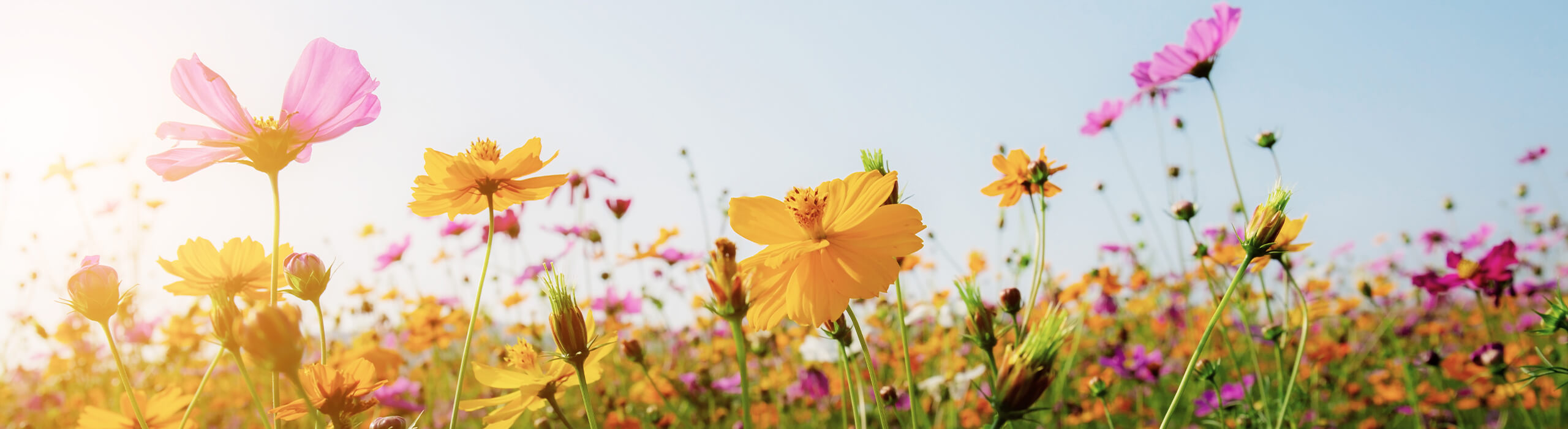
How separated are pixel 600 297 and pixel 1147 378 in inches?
69.4

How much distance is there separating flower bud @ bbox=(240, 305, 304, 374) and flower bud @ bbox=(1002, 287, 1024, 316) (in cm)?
74

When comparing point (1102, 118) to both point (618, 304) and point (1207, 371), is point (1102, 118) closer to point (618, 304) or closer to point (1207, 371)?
point (1207, 371)

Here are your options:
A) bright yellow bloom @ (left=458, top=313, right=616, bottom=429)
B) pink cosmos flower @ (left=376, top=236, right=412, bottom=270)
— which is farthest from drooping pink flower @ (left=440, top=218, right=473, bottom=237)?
bright yellow bloom @ (left=458, top=313, right=616, bottom=429)

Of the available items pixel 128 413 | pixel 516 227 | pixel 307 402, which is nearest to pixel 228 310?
pixel 307 402

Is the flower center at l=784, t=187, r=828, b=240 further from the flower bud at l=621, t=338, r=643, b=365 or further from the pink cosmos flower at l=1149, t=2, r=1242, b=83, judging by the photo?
the pink cosmos flower at l=1149, t=2, r=1242, b=83

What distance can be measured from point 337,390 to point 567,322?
185mm

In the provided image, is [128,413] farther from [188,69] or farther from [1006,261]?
[1006,261]

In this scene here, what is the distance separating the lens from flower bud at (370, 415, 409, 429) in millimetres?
614

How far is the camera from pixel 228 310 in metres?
0.47

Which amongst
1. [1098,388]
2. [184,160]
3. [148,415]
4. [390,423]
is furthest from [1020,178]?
[148,415]

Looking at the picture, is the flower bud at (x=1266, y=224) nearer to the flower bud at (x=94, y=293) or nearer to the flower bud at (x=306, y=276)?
the flower bud at (x=306, y=276)

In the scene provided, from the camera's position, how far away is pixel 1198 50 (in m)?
1.33

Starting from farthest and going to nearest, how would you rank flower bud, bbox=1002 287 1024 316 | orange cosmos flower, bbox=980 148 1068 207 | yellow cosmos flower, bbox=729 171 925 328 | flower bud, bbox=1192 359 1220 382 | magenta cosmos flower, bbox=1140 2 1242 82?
magenta cosmos flower, bbox=1140 2 1242 82 → flower bud, bbox=1192 359 1220 382 → orange cosmos flower, bbox=980 148 1068 207 → flower bud, bbox=1002 287 1024 316 → yellow cosmos flower, bbox=729 171 925 328

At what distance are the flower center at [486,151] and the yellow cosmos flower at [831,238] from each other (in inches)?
10.3
